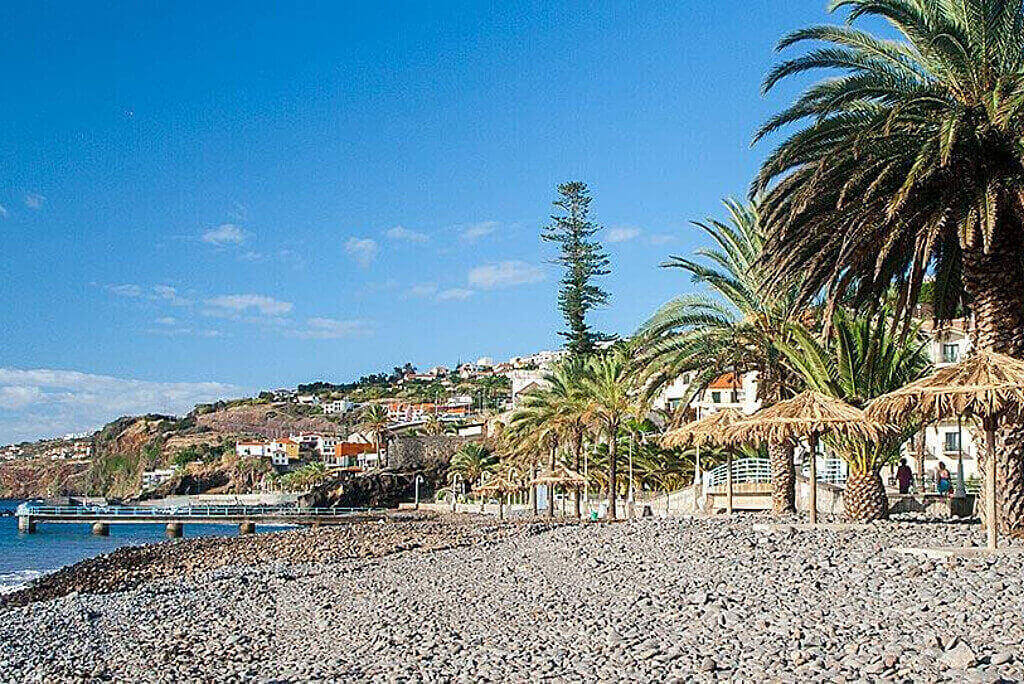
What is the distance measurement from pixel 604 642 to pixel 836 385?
1218 cm

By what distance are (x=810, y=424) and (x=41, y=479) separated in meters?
186

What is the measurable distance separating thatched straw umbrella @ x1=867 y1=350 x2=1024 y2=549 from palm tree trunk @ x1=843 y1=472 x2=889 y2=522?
4782mm

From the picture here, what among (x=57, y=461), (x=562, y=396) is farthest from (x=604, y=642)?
(x=57, y=461)

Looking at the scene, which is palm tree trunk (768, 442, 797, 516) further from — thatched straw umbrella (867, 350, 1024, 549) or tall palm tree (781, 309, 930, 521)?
thatched straw umbrella (867, 350, 1024, 549)

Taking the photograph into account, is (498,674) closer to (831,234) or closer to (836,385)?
(831,234)

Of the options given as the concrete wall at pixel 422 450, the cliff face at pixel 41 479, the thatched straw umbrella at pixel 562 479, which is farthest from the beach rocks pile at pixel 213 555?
the cliff face at pixel 41 479

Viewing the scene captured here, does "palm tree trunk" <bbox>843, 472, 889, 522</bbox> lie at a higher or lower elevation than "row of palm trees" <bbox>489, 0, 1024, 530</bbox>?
lower

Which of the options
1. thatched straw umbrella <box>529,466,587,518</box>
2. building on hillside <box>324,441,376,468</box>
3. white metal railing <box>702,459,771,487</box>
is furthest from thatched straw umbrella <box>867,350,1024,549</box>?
building on hillside <box>324,441,376,468</box>

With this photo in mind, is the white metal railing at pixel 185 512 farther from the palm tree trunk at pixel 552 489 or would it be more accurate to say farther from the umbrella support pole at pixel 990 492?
the umbrella support pole at pixel 990 492

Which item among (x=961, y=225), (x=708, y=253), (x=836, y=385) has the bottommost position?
(x=836, y=385)

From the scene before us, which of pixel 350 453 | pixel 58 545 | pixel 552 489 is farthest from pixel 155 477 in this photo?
pixel 552 489

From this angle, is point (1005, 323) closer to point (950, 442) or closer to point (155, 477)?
point (950, 442)

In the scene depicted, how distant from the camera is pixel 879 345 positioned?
19.5 metres

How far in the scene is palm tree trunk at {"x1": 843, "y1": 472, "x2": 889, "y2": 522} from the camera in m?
18.9
